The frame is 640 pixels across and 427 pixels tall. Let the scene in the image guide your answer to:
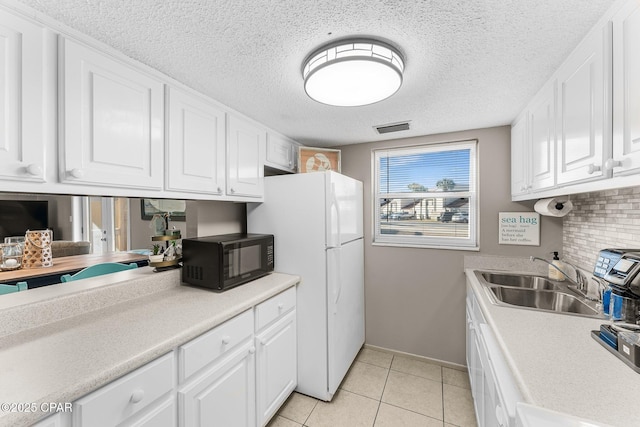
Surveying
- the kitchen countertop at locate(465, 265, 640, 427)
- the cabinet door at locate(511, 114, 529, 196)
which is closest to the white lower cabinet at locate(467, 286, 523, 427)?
the kitchen countertop at locate(465, 265, 640, 427)

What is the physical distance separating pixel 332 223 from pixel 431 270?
119 centimetres

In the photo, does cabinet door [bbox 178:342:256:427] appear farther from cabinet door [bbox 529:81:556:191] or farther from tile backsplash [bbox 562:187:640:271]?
tile backsplash [bbox 562:187:640:271]

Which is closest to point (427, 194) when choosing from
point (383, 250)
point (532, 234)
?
point (383, 250)

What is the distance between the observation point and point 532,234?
86.1 inches

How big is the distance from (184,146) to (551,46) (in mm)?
1893

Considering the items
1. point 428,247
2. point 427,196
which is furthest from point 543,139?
point 428,247

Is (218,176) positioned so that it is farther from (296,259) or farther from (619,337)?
(619,337)

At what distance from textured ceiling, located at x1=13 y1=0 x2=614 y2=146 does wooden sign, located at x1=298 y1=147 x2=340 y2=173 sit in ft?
2.80

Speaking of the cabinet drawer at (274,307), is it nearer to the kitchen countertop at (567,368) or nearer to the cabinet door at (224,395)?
the cabinet door at (224,395)

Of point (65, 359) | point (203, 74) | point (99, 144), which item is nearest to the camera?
point (65, 359)

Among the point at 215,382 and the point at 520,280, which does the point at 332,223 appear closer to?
the point at 215,382

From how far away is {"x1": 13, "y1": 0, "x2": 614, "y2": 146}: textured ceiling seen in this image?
97 cm

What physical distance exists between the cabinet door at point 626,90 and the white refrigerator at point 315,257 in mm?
1431

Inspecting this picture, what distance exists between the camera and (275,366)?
180cm
